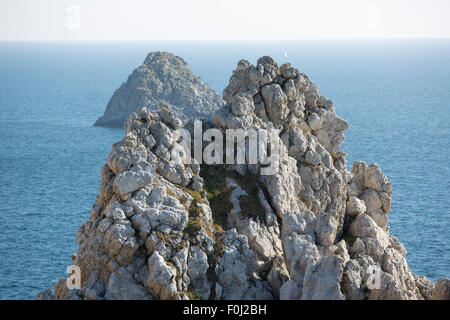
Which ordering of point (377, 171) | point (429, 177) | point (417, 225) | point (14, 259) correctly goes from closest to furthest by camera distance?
point (377, 171) < point (14, 259) < point (417, 225) < point (429, 177)

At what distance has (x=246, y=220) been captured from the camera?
58281 mm

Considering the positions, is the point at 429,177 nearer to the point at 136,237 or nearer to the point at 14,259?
the point at 14,259

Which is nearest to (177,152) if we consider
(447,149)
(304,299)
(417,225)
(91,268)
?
(91,268)

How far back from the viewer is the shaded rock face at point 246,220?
167 ft

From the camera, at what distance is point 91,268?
51.8 metres

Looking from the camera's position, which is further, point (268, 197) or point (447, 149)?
point (447, 149)

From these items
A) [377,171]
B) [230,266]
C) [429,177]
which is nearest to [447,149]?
[429,177]

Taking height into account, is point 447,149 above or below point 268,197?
below

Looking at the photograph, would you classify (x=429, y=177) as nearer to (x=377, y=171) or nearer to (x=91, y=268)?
(x=377, y=171)

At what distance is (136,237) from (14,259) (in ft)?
187

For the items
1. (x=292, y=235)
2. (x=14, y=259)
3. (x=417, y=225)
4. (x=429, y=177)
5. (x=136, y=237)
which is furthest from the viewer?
(x=429, y=177)

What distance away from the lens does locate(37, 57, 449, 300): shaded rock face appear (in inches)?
2007
